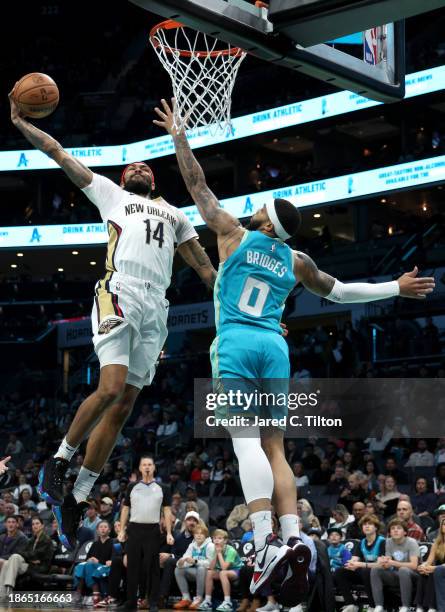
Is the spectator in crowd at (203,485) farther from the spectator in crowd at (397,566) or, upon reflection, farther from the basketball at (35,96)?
the basketball at (35,96)

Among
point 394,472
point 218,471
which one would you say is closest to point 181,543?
point 394,472

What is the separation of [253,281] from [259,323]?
9.6 inches

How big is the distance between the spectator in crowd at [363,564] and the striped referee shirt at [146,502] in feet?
7.99

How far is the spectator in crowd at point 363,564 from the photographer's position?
11.8 meters

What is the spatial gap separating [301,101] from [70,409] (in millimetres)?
10682

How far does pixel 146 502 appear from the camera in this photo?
491 inches

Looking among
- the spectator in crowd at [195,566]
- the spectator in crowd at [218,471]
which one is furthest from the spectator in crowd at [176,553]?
the spectator in crowd at [218,471]

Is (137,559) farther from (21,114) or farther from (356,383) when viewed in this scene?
(356,383)

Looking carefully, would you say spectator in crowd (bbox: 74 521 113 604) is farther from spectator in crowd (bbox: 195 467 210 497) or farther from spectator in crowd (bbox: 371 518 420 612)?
spectator in crowd (bbox: 371 518 420 612)

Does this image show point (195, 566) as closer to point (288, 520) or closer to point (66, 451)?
point (66, 451)

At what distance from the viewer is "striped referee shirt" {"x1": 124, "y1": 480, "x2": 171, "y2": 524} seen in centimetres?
1246

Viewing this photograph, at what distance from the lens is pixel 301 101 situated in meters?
26.8

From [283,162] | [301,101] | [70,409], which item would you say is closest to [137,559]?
[70,409]

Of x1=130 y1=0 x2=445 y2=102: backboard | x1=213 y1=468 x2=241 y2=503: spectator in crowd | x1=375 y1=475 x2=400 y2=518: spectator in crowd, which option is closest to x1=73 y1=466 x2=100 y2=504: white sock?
x1=130 y1=0 x2=445 y2=102: backboard
